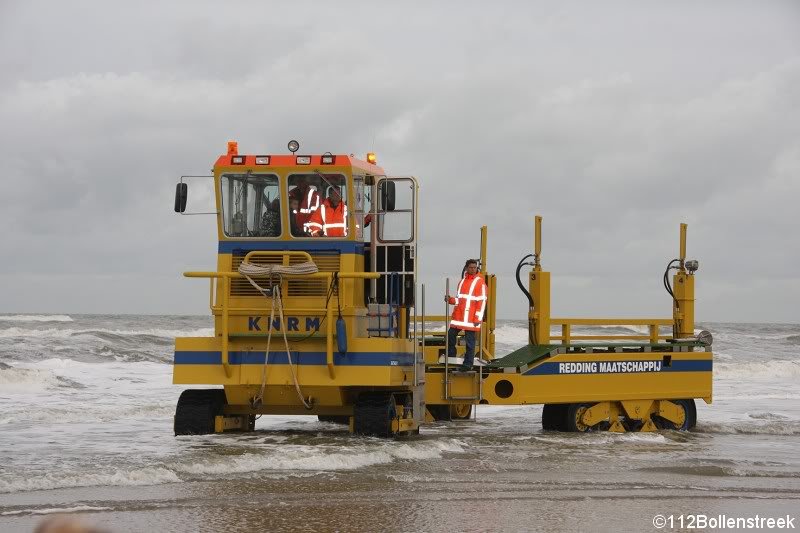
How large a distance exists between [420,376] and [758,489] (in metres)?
4.70

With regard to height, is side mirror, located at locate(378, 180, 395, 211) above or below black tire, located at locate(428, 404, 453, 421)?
above

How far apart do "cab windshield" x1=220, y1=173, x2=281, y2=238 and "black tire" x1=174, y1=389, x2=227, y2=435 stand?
1957 millimetres

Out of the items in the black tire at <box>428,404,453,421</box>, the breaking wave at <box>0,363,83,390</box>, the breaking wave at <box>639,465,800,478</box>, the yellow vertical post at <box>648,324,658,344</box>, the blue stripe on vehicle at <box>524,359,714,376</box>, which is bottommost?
the breaking wave at <box>0,363,83,390</box>

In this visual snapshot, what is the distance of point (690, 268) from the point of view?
54.6 feet

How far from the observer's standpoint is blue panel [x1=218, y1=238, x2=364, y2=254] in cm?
1309

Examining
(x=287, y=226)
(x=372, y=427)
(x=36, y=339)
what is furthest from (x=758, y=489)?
(x=36, y=339)

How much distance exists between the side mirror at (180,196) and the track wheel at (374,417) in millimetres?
3005

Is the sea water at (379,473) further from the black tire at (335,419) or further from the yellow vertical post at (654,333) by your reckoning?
the yellow vertical post at (654,333)

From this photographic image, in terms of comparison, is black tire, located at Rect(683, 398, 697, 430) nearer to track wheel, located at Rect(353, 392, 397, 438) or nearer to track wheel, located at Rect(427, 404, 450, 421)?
track wheel, located at Rect(427, 404, 450, 421)

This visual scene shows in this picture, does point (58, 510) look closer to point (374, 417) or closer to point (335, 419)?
point (374, 417)

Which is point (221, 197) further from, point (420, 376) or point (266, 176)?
point (420, 376)

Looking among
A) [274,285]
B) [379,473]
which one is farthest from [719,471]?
[274,285]

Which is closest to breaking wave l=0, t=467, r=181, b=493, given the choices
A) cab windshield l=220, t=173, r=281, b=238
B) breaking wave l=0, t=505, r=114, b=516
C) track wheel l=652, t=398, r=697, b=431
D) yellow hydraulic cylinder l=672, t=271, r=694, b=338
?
breaking wave l=0, t=505, r=114, b=516

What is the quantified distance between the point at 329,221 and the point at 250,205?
37.9 inches
